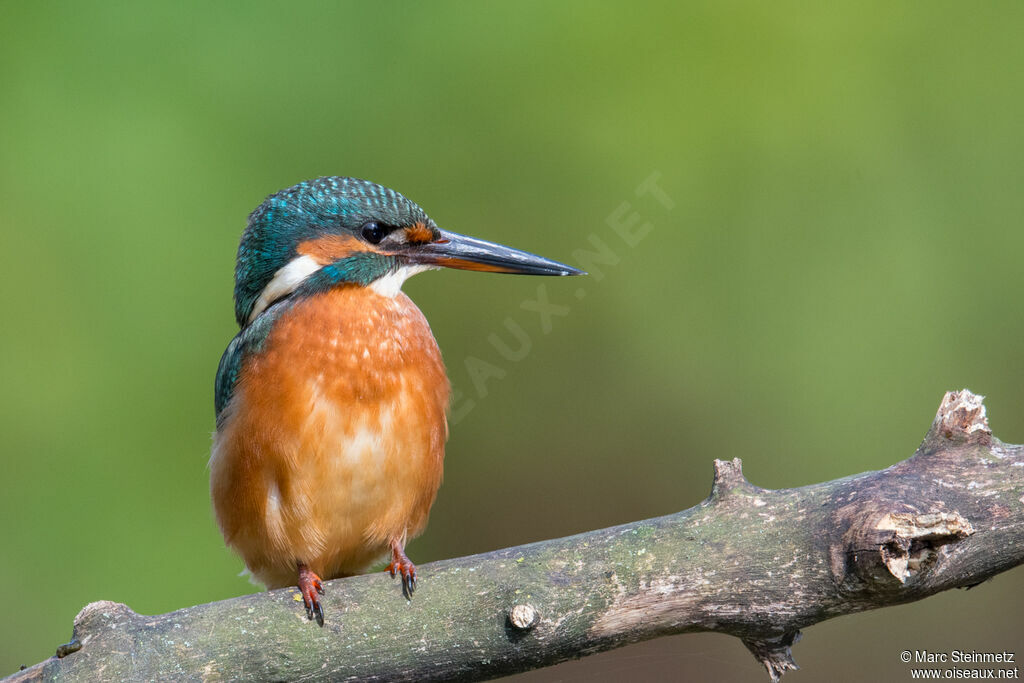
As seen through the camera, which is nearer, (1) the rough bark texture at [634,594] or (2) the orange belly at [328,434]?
(1) the rough bark texture at [634,594]

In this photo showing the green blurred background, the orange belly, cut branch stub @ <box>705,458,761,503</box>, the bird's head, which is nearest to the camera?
cut branch stub @ <box>705,458,761,503</box>

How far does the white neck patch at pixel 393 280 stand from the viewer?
2634mm

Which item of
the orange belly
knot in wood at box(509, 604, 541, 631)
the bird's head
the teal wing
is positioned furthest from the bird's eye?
knot in wood at box(509, 604, 541, 631)

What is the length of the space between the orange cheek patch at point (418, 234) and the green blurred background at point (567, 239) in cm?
116

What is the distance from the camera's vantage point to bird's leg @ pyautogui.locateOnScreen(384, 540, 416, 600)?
216 cm

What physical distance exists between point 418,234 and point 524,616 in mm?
1038

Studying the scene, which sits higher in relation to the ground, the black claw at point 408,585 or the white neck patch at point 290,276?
the white neck patch at point 290,276

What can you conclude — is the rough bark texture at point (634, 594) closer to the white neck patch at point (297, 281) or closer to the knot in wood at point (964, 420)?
the knot in wood at point (964, 420)

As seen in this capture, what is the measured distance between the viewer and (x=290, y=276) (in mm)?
2596

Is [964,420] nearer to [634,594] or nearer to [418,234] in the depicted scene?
[634,594]

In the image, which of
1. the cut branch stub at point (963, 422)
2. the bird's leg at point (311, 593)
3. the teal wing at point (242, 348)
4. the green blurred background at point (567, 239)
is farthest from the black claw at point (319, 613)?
the green blurred background at point (567, 239)

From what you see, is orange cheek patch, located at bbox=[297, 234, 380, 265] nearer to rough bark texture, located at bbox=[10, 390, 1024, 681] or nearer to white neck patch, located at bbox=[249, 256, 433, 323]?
white neck patch, located at bbox=[249, 256, 433, 323]

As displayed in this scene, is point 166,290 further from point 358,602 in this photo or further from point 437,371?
point 358,602

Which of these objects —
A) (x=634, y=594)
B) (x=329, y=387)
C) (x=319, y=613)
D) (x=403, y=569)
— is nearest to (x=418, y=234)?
(x=329, y=387)
